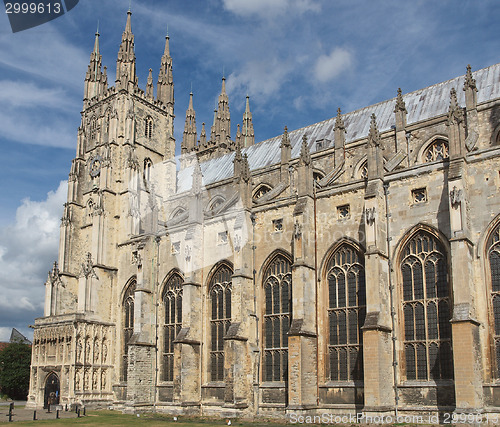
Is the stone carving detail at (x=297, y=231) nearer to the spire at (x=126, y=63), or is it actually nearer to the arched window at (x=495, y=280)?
the arched window at (x=495, y=280)

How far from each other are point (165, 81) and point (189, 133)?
8.59 m

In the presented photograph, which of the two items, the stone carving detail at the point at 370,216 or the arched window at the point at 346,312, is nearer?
the stone carving detail at the point at 370,216

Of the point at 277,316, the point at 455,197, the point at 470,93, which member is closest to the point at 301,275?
the point at 277,316

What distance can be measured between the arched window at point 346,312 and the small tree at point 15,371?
38.9 meters

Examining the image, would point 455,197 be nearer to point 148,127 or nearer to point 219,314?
point 219,314

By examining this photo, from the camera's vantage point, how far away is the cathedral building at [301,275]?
77.9 ft

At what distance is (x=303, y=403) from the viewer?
2591cm

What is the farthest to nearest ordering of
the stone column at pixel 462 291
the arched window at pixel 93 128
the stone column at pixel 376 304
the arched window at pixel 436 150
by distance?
the arched window at pixel 93 128 → the arched window at pixel 436 150 → the stone column at pixel 376 304 → the stone column at pixel 462 291

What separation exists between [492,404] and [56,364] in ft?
Result: 98.3

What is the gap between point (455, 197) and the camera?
76.8 feet

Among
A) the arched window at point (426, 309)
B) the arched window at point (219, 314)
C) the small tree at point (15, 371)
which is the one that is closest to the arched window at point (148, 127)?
the arched window at point (219, 314)

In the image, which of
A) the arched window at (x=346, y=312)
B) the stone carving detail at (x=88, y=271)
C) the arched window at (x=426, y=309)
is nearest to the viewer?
the arched window at (x=426, y=309)

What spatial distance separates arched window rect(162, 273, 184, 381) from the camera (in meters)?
35.8

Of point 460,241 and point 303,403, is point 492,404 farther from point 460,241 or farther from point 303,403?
point 303,403
